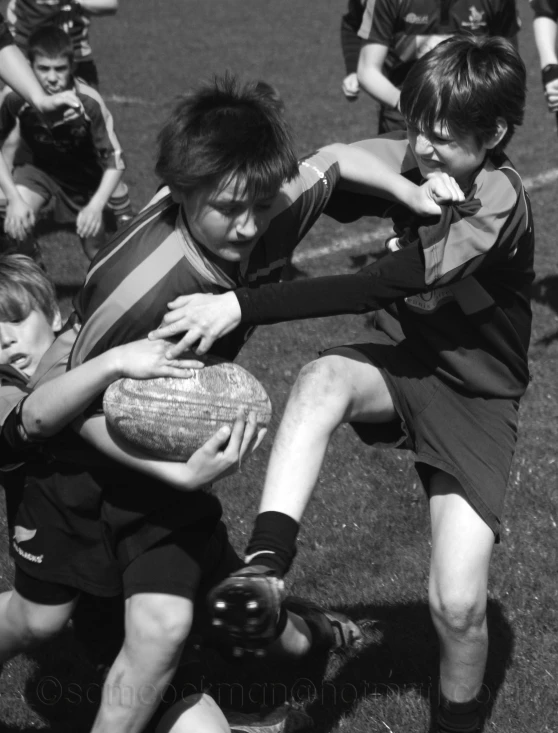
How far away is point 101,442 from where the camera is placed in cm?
317

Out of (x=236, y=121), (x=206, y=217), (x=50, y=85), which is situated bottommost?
(x=50, y=85)

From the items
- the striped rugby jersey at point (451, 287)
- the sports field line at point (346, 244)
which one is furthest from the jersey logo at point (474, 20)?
the striped rugby jersey at point (451, 287)

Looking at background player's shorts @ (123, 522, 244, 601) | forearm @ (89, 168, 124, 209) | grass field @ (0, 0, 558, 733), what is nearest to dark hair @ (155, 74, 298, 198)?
background player's shorts @ (123, 522, 244, 601)

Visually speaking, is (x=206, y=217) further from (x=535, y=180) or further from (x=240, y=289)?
(x=535, y=180)

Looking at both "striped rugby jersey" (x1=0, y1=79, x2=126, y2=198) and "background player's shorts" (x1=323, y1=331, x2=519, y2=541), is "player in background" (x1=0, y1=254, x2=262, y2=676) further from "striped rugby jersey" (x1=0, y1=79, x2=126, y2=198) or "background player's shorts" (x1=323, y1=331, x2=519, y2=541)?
"striped rugby jersey" (x1=0, y1=79, x2=126, y2=198)

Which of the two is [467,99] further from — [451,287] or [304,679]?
[304,679]

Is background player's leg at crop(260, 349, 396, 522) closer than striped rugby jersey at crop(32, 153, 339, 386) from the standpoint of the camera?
No

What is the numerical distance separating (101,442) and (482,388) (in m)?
1.31

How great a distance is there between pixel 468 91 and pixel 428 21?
13.3 feet

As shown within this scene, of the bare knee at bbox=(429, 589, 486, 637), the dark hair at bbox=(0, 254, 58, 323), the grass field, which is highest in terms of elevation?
the dark hair at bbox=(0, 254, 58, 323)

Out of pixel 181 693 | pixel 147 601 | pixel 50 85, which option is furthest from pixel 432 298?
pixel 50 85

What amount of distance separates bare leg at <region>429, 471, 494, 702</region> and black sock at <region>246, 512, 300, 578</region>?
1.66ft

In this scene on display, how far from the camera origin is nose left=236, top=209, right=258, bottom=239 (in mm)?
3059

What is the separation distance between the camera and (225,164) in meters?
3.01
